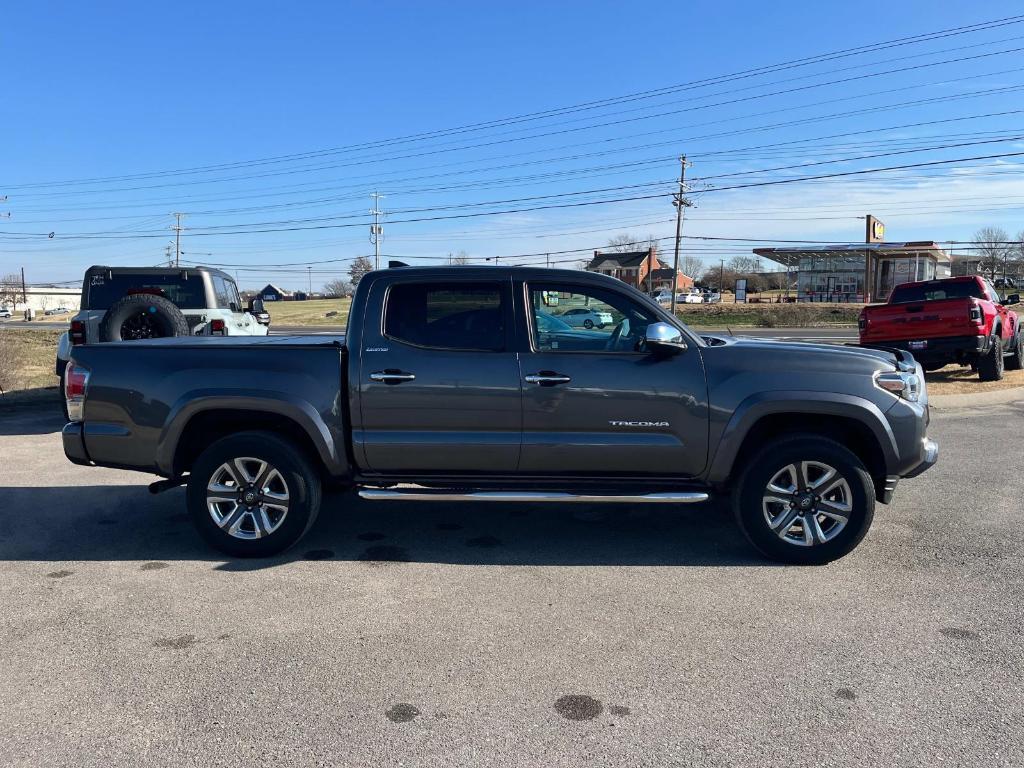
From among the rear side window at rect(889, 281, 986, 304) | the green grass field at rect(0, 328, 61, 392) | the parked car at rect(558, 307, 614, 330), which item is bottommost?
the green grass field at rect(0, 328, 61, 392)

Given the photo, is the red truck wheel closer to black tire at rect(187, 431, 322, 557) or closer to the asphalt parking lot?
the asphalt parking lot

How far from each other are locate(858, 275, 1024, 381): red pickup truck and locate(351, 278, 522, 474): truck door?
9.57 metres

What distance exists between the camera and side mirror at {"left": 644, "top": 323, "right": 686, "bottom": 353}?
462 centimetres

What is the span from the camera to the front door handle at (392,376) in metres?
4.85

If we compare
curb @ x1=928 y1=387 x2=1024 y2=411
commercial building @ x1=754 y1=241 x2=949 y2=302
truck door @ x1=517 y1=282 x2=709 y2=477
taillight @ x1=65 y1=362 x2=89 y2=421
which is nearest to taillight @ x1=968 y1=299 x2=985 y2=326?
curb @ x1=928 y1=387 x2=1024 y2=411

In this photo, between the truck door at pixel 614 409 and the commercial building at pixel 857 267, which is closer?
the truck door at pixel 614 409

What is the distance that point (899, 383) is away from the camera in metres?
4.80

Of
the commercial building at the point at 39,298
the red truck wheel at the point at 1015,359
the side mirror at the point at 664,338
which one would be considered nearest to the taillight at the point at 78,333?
the side mirror at the point at 664,338

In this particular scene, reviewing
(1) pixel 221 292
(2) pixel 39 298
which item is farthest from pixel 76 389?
(2) pixel 39 298

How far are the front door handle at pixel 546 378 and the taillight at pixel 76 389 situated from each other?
9.26 feet

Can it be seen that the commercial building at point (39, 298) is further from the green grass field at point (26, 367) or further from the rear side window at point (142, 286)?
the rear side window at point (142, 286)

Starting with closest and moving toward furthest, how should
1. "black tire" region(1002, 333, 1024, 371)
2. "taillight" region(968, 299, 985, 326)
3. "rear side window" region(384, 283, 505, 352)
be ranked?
"rear side window" region(384, 283, 505, 352) → "taillight" region(968, 299, 985, 326) → "black tire" region(1002, 333, 1024, 371)

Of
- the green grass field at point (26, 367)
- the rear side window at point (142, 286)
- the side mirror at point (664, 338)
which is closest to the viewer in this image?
the side mirror at point (664, 338)

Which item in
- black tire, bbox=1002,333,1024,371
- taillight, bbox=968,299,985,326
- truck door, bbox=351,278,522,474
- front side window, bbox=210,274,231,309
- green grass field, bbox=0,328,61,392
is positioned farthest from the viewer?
black tire, bbox=1002,333,1024,371
